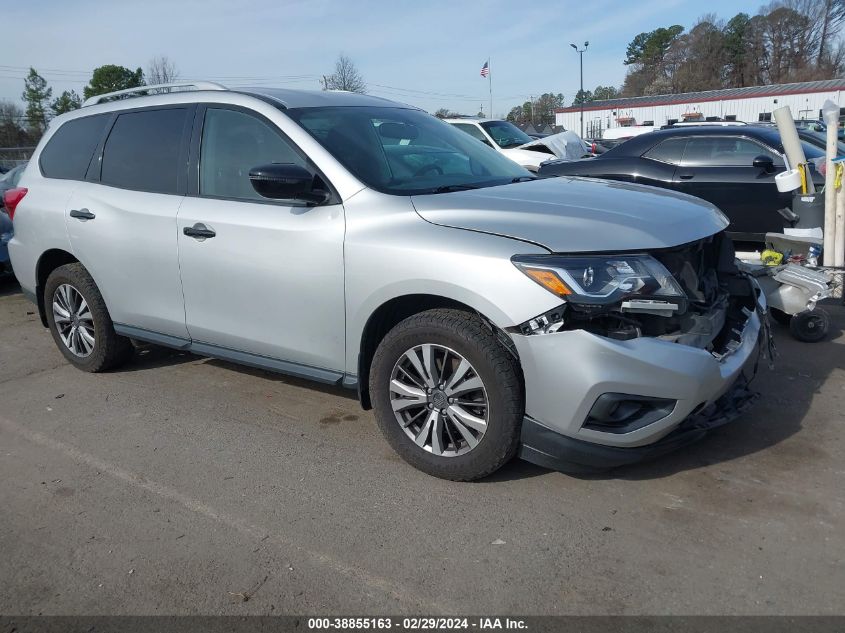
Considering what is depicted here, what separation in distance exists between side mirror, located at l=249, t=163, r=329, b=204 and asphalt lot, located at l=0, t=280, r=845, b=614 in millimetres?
1383

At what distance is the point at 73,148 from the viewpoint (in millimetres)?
5234

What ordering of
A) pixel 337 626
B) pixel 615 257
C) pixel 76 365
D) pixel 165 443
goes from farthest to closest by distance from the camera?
pixel 76 365
pixel 165 443
pixel 615 257
pixel 337 626

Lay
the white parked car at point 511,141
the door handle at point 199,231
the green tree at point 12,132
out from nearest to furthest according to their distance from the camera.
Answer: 1. the door handle at point 199,231
2. the white parked car at point 511,141
3. the green tree at point 12,132

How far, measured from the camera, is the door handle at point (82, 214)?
4844 millimetres

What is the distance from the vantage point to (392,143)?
4176 millimetres

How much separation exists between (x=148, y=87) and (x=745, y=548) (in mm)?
4495

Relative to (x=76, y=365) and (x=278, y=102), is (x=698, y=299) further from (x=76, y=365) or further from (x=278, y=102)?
(x=76, y=365)

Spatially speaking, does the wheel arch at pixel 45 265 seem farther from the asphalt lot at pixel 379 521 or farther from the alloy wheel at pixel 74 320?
the asphalt lot at pixel 379 521

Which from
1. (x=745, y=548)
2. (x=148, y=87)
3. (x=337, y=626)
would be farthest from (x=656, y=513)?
(x=148, y=87)

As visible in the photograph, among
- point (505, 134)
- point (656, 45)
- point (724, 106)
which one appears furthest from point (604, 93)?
point (505, 134)

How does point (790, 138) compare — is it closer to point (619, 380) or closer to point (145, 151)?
point (619, 380)

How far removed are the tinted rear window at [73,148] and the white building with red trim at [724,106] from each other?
49.0 m

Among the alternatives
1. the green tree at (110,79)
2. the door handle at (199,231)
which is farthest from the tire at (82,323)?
the green tree at (110,79)

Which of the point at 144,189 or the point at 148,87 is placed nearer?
the point at 144,189
